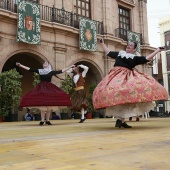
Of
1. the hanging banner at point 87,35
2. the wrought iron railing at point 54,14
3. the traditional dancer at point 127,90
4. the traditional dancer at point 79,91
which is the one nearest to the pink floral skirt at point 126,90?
the traditional dancer at point 127,90

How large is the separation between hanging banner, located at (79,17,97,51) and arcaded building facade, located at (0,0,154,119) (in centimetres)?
28

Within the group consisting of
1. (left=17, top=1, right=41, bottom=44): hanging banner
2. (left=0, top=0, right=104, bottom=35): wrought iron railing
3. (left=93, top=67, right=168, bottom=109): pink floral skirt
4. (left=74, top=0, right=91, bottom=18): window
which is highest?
(left=74, top=0, right=91, bottom=18): window

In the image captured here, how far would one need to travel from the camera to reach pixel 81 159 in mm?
1678

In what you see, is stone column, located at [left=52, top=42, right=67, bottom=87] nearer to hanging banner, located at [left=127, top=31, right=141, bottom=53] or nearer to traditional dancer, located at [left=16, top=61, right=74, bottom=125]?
hanging banner, located at [left=127, top=31, right=141, bottom=53]

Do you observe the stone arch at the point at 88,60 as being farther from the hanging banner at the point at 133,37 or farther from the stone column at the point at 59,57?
the hanging banner at the point at 133,37

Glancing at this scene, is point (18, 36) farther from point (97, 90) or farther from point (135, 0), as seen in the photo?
point (135, 0)

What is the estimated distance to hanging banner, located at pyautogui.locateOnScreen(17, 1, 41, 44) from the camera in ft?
39.3

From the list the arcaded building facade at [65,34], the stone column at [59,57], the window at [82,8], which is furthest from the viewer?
the window at [82,8]

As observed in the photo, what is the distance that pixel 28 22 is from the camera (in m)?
12.2

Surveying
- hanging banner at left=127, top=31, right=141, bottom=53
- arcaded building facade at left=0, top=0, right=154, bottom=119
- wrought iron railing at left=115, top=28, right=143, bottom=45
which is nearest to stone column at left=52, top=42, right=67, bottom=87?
arcaded building facade at left=0, top=0, right=154, bottom=119

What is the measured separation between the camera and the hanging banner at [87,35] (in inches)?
567

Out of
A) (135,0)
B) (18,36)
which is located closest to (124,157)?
(18,36)

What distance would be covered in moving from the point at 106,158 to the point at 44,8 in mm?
12556

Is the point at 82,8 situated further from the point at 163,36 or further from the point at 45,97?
the point at 163,36
